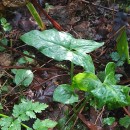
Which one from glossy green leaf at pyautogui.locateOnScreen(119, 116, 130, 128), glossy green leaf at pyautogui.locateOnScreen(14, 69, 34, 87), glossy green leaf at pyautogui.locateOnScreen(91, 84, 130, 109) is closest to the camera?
glossy green leaf at pyautogui.locateOnScreen(91, 84, 130, 109)

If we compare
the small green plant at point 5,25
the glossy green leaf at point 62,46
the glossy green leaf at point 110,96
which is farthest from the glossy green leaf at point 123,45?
the small green plant at point 5,25

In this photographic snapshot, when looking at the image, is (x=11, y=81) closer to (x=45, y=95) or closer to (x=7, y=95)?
(x=7, y=95)

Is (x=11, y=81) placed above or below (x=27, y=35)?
below

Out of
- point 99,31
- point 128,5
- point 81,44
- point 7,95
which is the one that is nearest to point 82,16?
point 99,31

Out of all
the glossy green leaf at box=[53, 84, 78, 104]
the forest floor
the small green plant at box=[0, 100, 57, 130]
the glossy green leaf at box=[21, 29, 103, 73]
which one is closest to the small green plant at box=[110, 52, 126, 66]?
the forest floor

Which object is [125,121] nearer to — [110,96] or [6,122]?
[110,96]

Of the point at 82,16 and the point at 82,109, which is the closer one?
the point at 82,109

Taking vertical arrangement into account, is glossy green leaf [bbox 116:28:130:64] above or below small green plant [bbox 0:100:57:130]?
above

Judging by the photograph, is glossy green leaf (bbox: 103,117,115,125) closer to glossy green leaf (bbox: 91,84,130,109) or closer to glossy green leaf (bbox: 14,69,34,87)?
glossy green leaf (bbox: 91,84,130,109)
